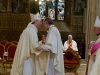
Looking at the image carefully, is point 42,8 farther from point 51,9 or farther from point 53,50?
point 53,50

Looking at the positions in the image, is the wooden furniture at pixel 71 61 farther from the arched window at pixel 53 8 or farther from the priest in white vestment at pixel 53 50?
the arched window at pixel 53 8

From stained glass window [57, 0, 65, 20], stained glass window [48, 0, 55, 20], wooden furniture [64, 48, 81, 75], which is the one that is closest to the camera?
wooden furniture [64, 48, 81, 75]

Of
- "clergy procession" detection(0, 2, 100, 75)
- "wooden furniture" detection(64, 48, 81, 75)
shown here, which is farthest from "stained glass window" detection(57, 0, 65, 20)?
"clergy procession" detection(0, 2, 100, 75)

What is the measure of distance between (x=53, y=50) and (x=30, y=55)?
54cm

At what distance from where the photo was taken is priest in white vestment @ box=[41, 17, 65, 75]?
6320 millimetres

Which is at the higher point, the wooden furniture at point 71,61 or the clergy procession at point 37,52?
the clergy procession at point 37,52

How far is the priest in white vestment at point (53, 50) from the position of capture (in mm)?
6320

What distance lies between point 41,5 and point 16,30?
283 cm

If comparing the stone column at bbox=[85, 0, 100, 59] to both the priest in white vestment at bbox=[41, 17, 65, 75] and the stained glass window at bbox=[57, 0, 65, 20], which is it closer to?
A: the priest in white vestment at bbox=[41, 17, 65, 75]

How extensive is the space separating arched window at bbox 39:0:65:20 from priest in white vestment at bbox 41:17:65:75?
12.9 meters

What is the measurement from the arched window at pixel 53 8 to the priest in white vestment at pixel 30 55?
13.0 metres

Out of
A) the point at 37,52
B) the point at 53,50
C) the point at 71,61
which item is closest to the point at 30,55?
the point at 37,52

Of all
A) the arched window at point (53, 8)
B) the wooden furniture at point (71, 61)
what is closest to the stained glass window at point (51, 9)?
the arched window at point (53, 8)

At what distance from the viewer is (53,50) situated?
631 centimetres
